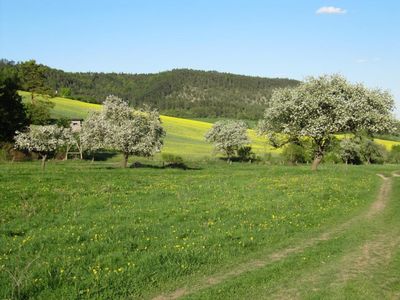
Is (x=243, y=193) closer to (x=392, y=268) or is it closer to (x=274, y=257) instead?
(x=274, y=257)

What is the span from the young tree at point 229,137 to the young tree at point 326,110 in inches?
1412

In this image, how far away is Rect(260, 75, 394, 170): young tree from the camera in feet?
159

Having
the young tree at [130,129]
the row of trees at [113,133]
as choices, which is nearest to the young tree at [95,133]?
the row of trees at [113,133]

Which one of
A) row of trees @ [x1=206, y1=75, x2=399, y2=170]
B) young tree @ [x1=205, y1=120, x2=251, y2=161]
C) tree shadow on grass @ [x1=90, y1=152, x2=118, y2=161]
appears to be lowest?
tree shadow on grass @ [x1=90, y1=152, x2=118, y2=161]

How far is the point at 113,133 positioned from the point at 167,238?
41.6 metres

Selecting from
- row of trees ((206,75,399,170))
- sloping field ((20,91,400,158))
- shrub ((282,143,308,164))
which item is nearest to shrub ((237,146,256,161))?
sloping field ((20,91,400,158))

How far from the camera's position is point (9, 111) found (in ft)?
239

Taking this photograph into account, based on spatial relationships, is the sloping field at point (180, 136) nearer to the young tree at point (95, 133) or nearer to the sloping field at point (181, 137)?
the sloping field at point (181, 137)

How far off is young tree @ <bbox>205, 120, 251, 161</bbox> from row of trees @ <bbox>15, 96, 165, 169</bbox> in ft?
94.5

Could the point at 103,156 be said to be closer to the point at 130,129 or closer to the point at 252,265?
the point at 130,129

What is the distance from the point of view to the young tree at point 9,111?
7194cm

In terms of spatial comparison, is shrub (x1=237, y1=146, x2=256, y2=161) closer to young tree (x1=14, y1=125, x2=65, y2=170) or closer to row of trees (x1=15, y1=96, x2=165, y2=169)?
row of trees (x1=15, y1=96, x2=165, y2=169)

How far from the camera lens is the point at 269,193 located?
29281 millimetres

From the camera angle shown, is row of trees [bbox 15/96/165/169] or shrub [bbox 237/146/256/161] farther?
shrub [bbox 237/146/256/161]
